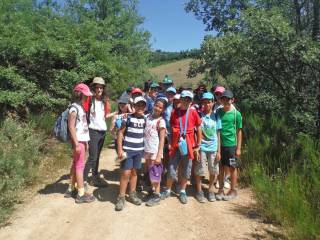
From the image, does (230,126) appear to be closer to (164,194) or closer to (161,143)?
(161,143)

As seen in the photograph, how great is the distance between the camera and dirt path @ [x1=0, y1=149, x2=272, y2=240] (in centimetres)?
508

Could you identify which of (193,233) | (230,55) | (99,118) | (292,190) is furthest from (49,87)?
(292,190)

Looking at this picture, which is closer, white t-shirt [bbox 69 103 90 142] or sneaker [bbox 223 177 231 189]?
white t-shirt [bbox 69 103 90 142]

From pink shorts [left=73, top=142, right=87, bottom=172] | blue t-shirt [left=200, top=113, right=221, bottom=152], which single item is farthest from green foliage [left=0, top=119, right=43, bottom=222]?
blue t-shirt [left=200, top=113, right=221, bottom=152]

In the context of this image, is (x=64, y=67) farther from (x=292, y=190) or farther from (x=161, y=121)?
(x=292, y=190)

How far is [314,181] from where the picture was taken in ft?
16.8

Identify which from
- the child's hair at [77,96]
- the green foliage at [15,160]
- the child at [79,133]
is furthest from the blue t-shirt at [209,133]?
the green foliage at [15,160]

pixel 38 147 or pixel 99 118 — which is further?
pixel 38 147

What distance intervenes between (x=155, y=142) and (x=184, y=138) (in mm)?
430

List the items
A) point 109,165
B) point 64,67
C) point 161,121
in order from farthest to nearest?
point 64,67 → point 109,165 → point 161,121

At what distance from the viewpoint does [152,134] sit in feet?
19.6

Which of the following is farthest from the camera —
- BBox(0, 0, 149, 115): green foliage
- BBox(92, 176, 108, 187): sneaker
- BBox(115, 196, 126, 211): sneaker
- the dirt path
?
BBox(0, 0, 149, 115): green foliage

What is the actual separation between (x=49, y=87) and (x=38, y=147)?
198cm

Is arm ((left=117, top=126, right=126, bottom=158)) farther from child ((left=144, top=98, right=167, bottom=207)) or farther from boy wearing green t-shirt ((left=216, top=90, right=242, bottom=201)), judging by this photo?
boy wearing green t-shirt ((left=216, top=90, right=242, bottom=201))
